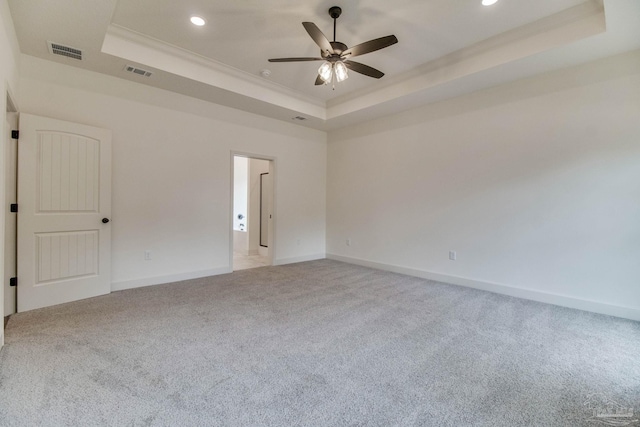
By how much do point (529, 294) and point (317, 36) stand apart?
13.1ft

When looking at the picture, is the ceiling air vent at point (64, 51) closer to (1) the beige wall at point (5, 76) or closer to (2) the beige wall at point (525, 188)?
(1) the beige wall at point (5, 76)

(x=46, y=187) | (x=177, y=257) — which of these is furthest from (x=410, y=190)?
(x=46, y=187)

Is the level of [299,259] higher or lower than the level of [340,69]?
lower

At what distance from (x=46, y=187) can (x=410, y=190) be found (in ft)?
16.4

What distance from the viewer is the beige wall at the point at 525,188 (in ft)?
10.3

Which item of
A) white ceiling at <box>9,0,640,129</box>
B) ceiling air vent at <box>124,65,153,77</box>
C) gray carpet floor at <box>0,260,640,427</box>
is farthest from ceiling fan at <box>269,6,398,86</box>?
gray carpet floor at <box>0,260,640,427</box>

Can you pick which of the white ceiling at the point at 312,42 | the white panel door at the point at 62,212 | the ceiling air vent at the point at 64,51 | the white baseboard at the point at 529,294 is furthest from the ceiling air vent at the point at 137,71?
the white baseboard at the point at 529,294

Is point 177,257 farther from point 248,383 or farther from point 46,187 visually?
point 248,383

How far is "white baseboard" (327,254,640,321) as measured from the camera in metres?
3.12

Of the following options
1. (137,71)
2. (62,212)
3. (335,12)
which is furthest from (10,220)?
(335,12)

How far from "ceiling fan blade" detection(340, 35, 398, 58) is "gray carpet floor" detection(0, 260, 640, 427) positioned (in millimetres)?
2687

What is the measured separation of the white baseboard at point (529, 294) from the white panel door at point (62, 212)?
4404mm

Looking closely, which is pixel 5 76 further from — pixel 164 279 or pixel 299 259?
pixel 299 259

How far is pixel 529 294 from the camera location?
370 cm
